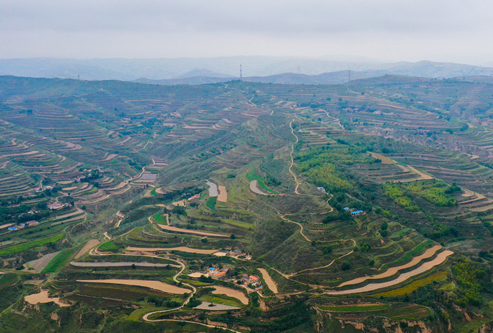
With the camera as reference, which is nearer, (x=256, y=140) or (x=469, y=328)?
(x=469, y=328)

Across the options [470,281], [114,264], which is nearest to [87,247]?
[114,264]

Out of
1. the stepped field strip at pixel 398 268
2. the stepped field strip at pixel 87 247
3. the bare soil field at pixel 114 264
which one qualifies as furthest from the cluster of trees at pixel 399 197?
the stepped field strip at pixel 87 247

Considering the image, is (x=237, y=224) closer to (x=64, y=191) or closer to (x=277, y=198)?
(x=277, y=198)

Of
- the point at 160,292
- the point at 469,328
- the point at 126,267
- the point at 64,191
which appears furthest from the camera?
the point at 64,191

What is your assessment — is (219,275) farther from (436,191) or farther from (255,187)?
(436,191)

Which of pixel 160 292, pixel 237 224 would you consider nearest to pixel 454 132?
pixel 237 224

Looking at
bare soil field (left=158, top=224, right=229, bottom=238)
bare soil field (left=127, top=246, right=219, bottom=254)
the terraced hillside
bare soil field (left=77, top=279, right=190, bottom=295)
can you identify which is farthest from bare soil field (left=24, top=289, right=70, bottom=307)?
bare soil field (left=158, top=224, right=229, bottom=238)

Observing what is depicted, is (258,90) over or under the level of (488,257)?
over

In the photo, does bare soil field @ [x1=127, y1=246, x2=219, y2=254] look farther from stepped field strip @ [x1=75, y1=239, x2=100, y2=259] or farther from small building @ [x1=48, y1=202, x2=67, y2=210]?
small building @ [x1=48, y1=202, x2=67, y2=210]
